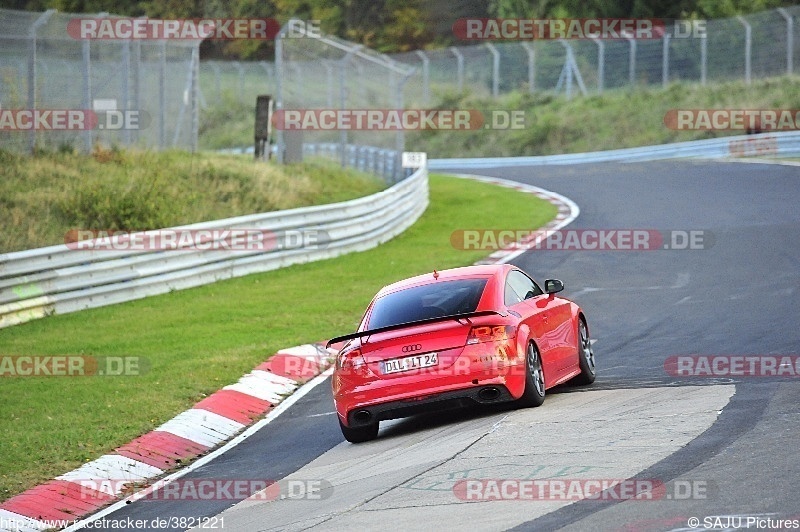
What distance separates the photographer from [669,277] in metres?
18.9

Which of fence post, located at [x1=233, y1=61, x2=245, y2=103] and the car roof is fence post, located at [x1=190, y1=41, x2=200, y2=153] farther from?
the car roof

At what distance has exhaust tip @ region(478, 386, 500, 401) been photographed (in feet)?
34.1

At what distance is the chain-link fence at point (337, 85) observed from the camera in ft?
90.5

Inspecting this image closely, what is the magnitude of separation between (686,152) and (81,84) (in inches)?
872

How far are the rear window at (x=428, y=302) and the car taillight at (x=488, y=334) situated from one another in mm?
444

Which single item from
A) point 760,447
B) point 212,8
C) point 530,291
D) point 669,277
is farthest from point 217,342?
point 212,8

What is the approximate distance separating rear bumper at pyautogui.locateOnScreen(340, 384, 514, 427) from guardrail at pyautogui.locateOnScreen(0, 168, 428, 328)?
7.87 metres

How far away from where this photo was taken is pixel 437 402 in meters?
10.5

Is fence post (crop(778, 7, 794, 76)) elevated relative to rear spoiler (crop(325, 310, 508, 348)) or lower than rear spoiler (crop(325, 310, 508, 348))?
elevated

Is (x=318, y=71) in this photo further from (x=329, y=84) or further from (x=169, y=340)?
(x=169, y=340)

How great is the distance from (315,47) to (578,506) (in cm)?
2169

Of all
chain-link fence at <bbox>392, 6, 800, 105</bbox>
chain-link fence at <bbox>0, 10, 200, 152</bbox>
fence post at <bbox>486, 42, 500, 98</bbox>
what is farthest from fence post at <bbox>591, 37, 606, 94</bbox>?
chain-link fence at <bbox>0, 10, 200, 152</bbox>

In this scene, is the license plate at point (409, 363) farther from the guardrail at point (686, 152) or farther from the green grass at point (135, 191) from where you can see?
A: the guardrail at point (686, 152)

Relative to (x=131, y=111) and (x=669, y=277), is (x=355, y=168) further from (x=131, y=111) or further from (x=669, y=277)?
(x=669, y=277)
